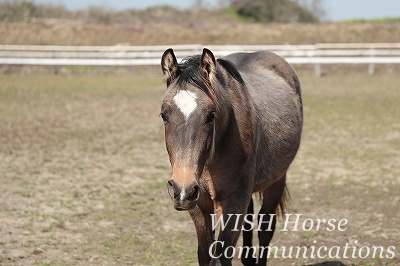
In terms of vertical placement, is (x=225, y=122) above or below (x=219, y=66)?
below

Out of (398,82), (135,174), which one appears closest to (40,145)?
(135,174)

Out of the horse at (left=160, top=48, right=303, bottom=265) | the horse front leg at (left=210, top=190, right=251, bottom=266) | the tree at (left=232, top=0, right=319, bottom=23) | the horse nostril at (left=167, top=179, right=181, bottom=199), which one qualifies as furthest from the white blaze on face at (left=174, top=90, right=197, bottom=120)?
the tree at (left=232, top=0, right=319, bottom=23)

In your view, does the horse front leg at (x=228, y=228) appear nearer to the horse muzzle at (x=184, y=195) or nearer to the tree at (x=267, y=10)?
the horse muzzle at (x=184, y=195)

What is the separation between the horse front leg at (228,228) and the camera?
4.13 metres

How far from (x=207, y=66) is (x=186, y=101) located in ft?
1.15

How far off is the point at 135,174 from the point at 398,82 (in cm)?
1586

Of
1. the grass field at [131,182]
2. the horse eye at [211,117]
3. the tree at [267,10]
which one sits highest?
the horse eye at [211,117]

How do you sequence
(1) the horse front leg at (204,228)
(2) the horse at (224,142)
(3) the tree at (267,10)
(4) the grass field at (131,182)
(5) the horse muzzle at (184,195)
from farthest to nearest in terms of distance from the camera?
(3) the tree at (267,10), (4) the grass field at (131,182), (1) the horse front leg at (204,228), (2) the horse at (224,142), (5) the horse muzzle at (184,195)

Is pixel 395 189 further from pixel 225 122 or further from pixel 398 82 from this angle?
pixel 398 82

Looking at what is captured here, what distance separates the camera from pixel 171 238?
20.6 ft

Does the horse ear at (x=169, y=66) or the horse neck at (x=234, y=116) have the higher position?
the horse ear at (x=169, y=66)

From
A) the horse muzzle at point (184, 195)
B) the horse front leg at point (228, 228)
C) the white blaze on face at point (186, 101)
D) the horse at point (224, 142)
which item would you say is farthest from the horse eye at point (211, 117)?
the horse front leg at point (228, 228)

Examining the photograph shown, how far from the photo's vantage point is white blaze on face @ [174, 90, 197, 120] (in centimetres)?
362

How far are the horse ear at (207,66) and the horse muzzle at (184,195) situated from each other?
81 cm
